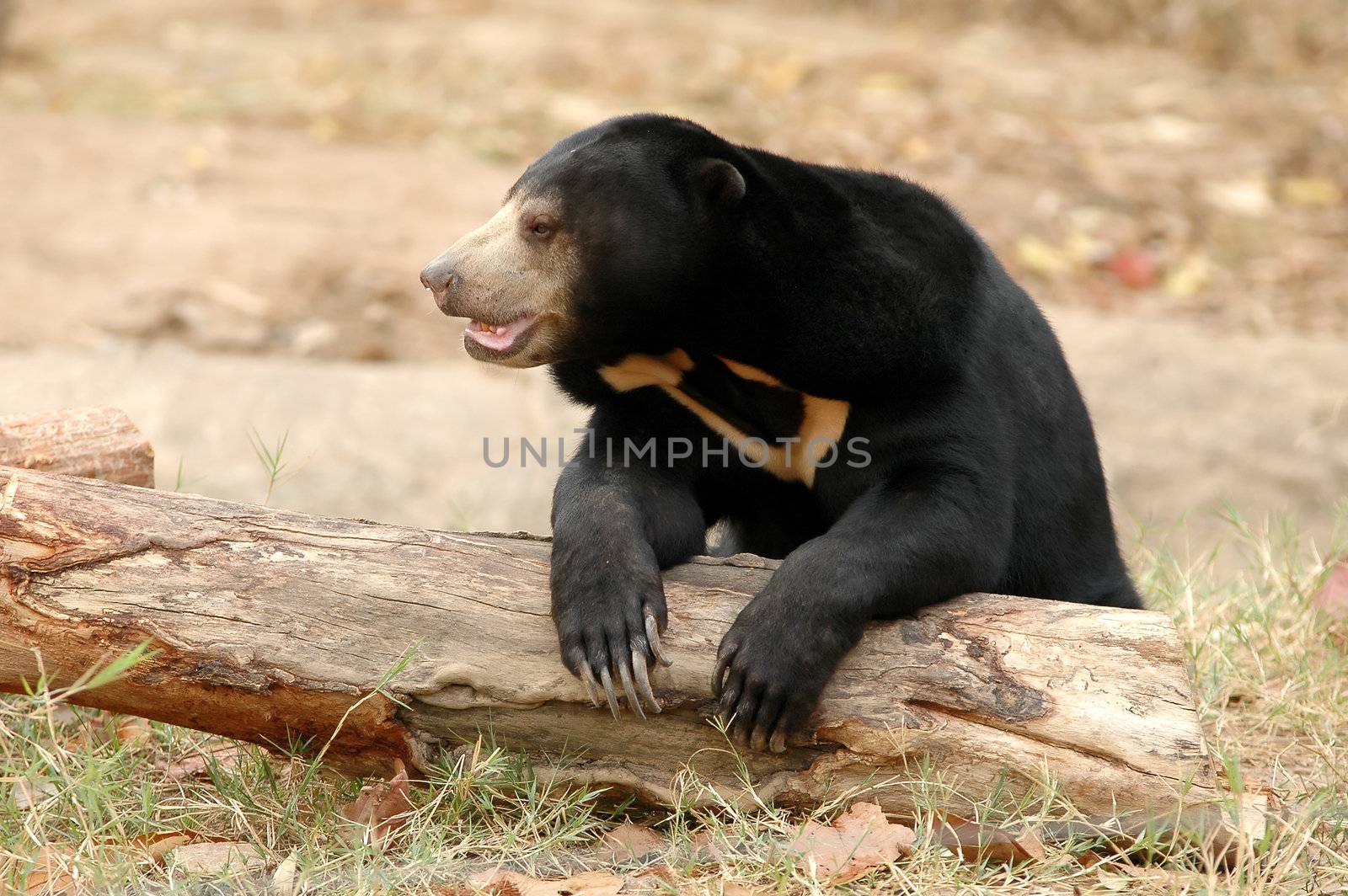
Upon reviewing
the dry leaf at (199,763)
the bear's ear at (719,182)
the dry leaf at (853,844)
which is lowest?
the dry leaf at (199,763)

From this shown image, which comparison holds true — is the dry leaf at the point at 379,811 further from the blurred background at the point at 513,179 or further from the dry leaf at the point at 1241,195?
→ the dry leaf at the point at 1241,195

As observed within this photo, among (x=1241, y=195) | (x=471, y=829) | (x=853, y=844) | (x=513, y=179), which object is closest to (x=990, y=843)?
(x=853, y=844)

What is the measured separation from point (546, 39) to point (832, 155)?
311 centimetres

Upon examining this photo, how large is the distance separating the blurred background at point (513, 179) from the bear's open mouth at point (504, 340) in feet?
3.38

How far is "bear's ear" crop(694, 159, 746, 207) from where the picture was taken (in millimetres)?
2771

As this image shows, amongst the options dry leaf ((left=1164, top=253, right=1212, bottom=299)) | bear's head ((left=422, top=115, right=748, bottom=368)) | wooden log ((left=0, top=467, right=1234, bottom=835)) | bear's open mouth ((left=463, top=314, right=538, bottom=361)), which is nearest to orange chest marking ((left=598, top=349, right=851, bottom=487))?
bear's head ((left=422, top=115, right=748, bottom=368))

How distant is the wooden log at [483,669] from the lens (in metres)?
2.46

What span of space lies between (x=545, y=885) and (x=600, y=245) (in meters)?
1.22

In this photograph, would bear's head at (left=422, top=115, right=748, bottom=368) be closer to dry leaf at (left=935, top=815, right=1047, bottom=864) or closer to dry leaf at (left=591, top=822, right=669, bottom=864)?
dry leaf at (left=591, top=822, right=669, bottom=864)

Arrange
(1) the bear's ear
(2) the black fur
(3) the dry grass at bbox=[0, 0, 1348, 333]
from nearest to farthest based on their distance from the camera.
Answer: (2) the black fur → (1) the bear's ear → (3) the dry grass at bbox=[0, 0, 1348, 333]

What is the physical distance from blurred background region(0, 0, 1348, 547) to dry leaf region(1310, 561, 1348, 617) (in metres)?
1.17

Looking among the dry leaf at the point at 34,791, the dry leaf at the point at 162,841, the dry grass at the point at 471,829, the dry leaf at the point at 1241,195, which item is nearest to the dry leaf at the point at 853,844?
the dry grass at the point at 471,829

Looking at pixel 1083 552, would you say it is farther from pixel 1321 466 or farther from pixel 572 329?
pixel 1321 466

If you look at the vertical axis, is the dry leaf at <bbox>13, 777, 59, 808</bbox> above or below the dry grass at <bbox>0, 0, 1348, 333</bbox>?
below
